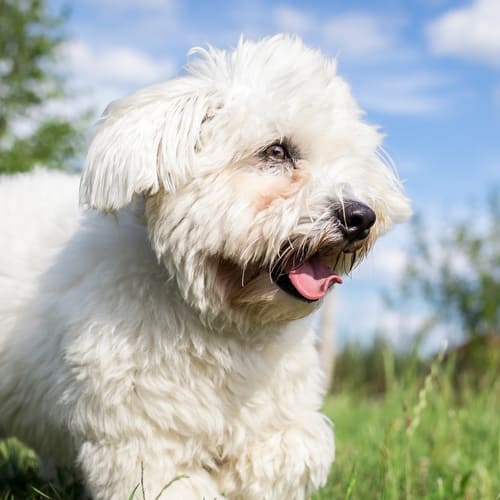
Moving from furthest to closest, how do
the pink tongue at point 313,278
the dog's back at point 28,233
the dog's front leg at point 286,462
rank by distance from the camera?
the dog's back at point 28,233 → the dog's front leg at point 286,462 → the pink tongue at point 313,278

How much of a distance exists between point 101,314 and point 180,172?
683 mm

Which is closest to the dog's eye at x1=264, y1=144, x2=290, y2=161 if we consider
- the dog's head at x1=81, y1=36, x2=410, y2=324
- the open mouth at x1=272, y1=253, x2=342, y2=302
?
the dog's head at x1=81, y1=36, x2=410, y2=324

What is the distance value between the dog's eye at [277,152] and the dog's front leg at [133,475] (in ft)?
4.03

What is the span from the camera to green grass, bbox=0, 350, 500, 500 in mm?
3654

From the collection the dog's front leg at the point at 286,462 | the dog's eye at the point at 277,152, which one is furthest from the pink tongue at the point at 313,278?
the dog's front leg at the point at 286,462

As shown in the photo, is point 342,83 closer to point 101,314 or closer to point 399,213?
point 399,213

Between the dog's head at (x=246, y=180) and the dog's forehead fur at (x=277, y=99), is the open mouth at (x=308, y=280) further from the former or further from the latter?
the dog's forehead fur at (x=277, y=99)

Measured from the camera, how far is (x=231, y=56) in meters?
3.14

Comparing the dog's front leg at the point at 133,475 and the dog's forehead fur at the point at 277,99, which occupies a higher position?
the dog's forehead fur at the point at 277,99

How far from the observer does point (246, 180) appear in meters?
2.91

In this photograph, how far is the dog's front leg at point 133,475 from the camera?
3035mm

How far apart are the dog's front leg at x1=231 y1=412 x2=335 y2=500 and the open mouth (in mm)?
666

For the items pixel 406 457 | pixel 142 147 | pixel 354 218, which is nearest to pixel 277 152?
pixel 354 218

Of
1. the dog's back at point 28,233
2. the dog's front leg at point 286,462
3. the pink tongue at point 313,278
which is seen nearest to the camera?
the pink tongue at point 313,278
